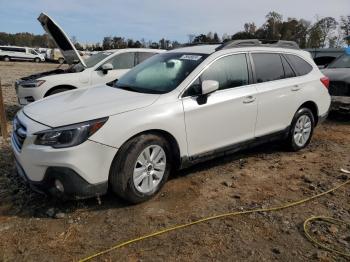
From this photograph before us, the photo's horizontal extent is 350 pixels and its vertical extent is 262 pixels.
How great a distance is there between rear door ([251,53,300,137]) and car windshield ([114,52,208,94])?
1027mm

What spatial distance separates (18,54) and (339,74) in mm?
44251

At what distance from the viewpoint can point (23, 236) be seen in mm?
3623

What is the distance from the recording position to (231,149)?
5.15 metres

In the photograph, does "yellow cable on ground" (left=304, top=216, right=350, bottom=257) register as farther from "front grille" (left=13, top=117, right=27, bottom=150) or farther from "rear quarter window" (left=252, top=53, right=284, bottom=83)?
"front grille" (left=13, top=117, right=27, bottom=150)

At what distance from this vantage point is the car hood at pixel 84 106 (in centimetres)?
390

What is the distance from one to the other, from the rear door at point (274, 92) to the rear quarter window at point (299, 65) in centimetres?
13

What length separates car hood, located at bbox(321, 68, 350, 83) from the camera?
29.4 feet

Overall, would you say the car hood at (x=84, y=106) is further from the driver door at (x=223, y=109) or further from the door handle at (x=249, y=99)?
the door handle at (x=249, y=99)

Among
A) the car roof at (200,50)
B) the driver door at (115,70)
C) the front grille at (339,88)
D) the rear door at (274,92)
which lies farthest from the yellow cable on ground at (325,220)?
the driver door at (115,70)

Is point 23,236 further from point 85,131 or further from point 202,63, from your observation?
point 202,63

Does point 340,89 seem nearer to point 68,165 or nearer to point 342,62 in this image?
point 342,62

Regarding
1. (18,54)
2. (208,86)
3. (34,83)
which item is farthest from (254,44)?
(18,54)

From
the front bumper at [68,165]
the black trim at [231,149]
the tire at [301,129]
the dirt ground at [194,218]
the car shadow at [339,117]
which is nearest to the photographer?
the dirt ground at [194,218]

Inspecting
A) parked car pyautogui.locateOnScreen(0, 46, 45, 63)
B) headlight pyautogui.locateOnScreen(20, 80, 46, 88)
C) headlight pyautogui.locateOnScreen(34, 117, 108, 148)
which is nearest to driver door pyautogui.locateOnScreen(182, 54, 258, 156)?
headlight pyautogui.locateOnScreen(34, 117, 108, 148)
